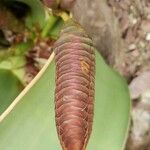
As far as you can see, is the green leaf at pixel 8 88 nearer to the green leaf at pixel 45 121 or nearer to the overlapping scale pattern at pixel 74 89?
the green leaf at pixel 45 121

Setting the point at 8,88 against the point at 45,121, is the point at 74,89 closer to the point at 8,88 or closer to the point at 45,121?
the point at 45,121

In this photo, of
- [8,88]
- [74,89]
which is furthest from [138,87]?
[74,89]

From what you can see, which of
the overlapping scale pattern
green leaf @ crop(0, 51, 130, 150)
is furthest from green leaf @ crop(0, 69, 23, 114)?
the overlapping scale pattern

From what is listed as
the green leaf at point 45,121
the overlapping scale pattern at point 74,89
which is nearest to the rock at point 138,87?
the green leaf at point 45,121

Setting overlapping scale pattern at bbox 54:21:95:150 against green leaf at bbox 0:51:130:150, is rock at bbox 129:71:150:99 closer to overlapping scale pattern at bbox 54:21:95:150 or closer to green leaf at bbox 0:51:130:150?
green leaf at bbox 0:51:130:150

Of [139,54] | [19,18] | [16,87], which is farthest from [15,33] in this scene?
[139,54]

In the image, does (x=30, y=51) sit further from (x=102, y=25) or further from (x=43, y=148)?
(x=43, y=148)
